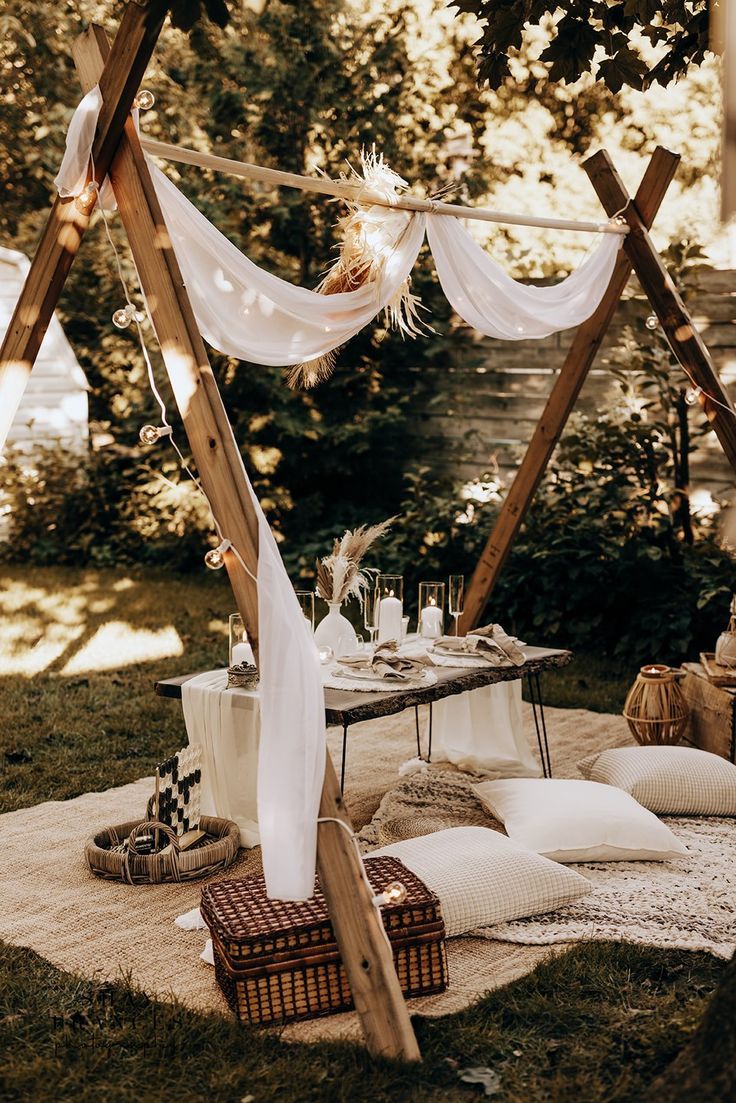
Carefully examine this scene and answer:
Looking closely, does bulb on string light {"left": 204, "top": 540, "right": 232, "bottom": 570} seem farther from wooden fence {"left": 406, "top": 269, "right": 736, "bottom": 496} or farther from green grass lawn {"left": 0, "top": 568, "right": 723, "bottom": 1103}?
wooden fence {"left": 406, "top": 269, "right": 736, "bottom": 496}

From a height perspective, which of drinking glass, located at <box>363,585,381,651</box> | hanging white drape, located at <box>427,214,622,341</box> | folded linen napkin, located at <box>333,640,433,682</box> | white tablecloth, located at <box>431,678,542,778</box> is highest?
hanging white drape, located at <box>427,214,622,341</box>

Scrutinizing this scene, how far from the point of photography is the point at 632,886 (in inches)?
153

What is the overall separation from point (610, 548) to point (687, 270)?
5.61 feet

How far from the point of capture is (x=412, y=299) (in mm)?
4414

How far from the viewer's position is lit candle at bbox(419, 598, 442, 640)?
500cm

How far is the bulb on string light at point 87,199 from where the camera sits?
3158 mm

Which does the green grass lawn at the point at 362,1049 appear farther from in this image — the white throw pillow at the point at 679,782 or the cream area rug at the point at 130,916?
the white throw pillow at the point at 679,782

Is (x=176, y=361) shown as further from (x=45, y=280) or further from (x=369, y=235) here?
(x=369, y=235)

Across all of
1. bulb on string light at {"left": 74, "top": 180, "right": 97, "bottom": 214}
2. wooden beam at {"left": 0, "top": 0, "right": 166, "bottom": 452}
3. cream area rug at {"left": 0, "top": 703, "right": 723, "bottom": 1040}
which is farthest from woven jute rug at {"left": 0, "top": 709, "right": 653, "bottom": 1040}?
bulb on string light at {"left": 74, "top": 180, "right": 97, "bottom": 214}

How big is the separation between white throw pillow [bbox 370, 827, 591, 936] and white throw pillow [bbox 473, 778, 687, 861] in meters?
0.23

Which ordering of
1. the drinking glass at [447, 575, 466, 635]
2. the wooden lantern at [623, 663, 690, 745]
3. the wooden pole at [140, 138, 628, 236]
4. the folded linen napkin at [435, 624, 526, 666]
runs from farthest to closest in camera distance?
the wooden lantern at [623, 663, 690, 745] < the drinking glass at [447, 575, 466, 635] < the folded linen napkin at [435, 624, 526, 666] < the wooden pole at [140, 138, 628, 236]

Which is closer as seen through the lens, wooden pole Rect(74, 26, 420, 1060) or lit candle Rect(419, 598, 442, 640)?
wooden pole Rect(74, 26, 420, 1060)

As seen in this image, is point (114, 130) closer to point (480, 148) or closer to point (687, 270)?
point (687, 270)

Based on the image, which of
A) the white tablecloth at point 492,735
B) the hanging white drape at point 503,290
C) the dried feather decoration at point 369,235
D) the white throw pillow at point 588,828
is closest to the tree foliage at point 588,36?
the dried feather decoration at point 369,235
